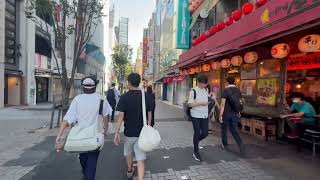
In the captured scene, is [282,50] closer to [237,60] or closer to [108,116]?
[237,60]

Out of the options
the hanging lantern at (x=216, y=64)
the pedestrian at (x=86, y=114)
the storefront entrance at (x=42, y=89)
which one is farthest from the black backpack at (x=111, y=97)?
the storefront entrance at (x=42, y=89)

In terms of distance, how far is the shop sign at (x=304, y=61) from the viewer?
10.8m

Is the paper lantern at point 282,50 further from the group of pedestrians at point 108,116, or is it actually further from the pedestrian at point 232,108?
the group of pedestrians at point 108,116

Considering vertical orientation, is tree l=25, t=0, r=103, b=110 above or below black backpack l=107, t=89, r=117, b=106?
above

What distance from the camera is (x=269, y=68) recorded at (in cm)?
1089

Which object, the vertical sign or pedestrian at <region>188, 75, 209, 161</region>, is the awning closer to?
pedestrian at <region>188, 75, 209, 161</region>

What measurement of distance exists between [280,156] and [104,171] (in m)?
3.86

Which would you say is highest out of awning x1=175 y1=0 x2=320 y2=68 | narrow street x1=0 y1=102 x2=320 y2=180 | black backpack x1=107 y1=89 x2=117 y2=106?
awning x1=175 y1=0 x2=320 y2=68

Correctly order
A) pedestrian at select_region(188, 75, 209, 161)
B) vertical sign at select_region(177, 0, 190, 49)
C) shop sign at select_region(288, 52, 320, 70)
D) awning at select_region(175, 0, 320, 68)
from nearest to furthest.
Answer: awning at select_region(175, 0, 320, 68) < pedestrian at select_region(188, 75, 209, 161) < shop sign at select_region(288, 52, 320, 70) < vertical sign at select_region(177, 0, 190, 49)

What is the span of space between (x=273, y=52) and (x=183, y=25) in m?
16.6

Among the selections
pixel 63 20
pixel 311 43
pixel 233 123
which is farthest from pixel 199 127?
pixel 63 20

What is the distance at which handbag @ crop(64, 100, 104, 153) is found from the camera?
4.36m

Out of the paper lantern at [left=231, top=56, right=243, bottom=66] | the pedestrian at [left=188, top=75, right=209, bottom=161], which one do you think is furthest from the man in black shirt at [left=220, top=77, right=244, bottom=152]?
the paper lantern at [left=231, top=56, right=243, bottom=66]

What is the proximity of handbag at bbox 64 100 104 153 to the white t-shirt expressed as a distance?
75mm
